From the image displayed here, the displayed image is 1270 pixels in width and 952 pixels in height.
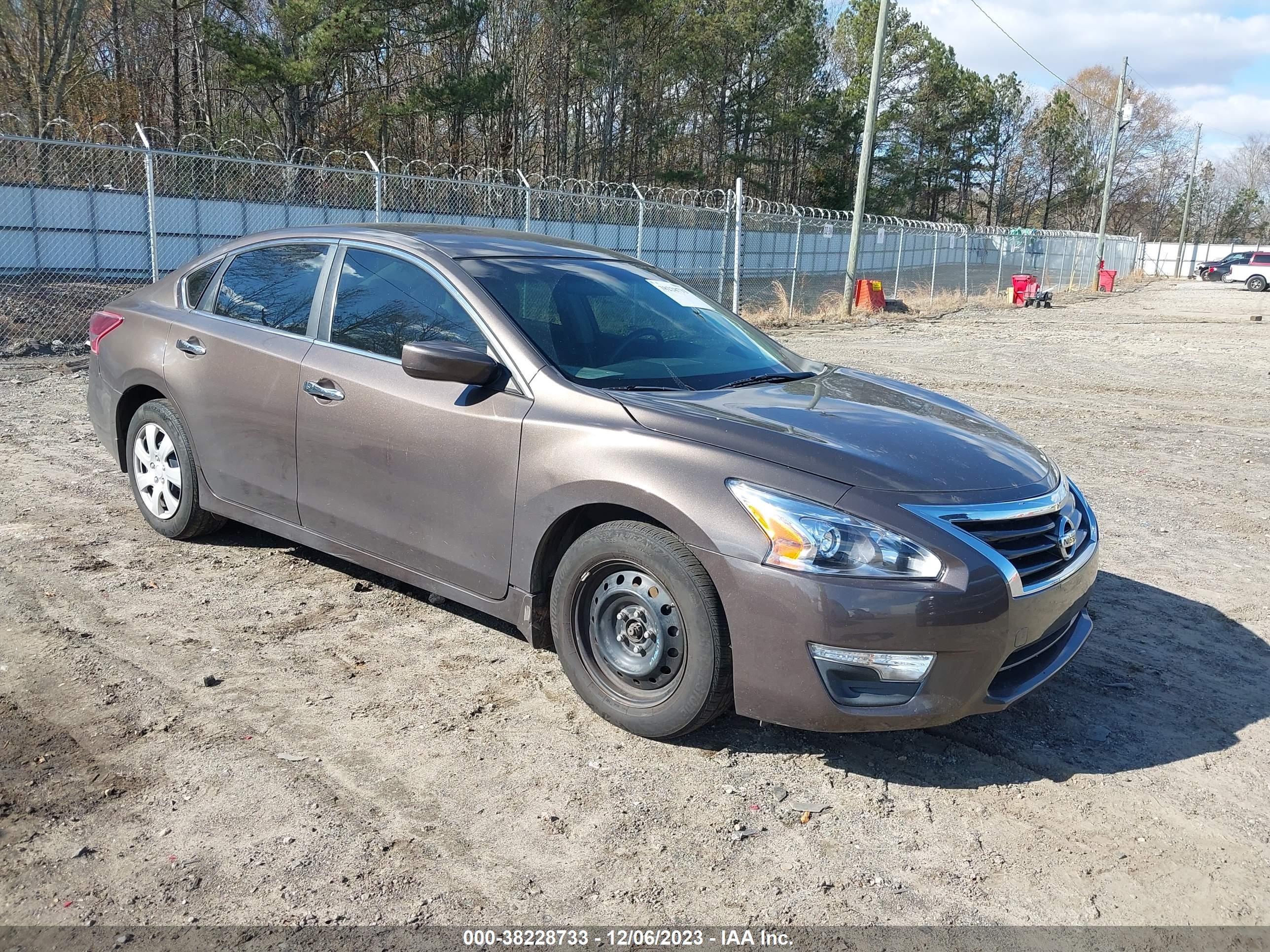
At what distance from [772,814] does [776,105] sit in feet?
169

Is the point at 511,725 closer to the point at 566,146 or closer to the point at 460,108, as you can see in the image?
the point at 460,108

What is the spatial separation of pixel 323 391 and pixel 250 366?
0.55 m

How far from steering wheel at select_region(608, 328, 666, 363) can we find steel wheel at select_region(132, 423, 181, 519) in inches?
94.2

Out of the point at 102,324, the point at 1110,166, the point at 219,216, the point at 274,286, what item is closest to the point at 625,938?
the point at 274,286

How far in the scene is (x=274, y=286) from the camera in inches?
188

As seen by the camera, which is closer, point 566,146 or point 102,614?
point 102,614

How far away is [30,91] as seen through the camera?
26.0 meters

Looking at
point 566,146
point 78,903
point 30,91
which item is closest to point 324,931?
point 78,903

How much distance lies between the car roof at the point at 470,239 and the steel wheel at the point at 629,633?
5.23 ft

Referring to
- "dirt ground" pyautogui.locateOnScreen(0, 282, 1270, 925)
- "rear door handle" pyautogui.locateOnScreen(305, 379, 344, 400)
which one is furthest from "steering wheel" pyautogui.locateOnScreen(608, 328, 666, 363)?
"dirt ground" pyautogui.locateOnScreen(0, 282, 1270, 925)

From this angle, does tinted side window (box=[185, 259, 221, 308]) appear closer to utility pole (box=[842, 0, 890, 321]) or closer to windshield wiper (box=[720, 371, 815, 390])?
windshield wiper (box=[720, 371, 815, 390])

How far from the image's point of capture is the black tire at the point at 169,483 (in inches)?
196

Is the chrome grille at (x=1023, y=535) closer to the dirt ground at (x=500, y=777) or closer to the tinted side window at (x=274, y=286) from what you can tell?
the dirt ground at (x=500, y=777)

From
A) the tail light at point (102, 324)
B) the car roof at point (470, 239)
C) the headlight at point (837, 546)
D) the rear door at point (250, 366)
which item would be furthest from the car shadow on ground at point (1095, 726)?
the tail light at point (102, 324)
